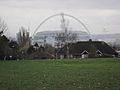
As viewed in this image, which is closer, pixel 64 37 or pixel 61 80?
pixel 61 80

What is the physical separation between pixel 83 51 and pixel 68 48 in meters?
4.66

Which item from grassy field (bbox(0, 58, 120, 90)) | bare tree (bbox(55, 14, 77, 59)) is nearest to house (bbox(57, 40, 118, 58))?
bare tree (bbox(55, 14, 77, 59))

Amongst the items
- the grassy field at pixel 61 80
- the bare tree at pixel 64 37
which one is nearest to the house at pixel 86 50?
the bare tree at pixel 64 37

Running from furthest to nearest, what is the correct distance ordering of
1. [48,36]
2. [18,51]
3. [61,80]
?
[48,36]
[18,51]
[61,80]

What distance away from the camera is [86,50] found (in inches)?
3789

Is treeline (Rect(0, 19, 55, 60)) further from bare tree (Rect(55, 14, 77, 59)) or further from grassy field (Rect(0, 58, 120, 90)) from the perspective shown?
grassy field (Rect(0, 58, 120, 90))

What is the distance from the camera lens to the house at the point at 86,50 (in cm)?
9494

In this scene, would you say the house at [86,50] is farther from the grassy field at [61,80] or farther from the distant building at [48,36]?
the grassy field at [61,80]

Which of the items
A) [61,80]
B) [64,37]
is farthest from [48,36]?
[61,80]

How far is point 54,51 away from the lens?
10456cm

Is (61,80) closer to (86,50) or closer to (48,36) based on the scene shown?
(86,50)

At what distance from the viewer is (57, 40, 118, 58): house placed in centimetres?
9494

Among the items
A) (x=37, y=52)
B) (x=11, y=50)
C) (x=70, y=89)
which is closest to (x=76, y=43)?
(x=37, y=52)

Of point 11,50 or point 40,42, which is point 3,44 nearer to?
point 11,50
